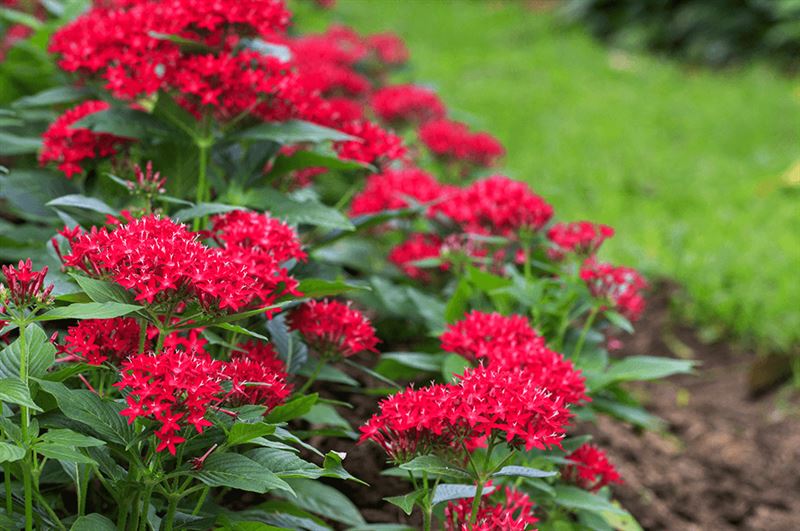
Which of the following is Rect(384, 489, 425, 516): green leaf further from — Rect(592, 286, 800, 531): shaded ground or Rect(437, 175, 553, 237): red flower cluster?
Rect(592, 286, 800, 531): shaded ground

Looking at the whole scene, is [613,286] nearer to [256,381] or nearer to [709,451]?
[256,381]

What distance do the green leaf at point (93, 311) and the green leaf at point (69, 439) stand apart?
0.18 meters

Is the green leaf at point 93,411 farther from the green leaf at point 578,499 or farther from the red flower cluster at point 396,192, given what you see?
the red flower cluster at point 396,192

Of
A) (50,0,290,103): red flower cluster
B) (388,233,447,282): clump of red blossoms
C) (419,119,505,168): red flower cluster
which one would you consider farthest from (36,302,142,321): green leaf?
(419,119,505,168): red flower cluster

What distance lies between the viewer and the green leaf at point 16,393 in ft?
4.54

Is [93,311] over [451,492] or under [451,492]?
over

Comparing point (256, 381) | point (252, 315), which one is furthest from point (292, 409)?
point (252, 315)

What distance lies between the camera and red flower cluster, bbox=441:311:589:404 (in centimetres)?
191

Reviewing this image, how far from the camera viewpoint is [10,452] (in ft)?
4.49

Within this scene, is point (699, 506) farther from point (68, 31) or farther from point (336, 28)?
point (336, 28)

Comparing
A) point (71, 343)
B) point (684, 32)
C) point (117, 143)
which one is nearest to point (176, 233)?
point (71, 343)

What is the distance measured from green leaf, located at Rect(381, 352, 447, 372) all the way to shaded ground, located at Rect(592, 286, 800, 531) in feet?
2.82

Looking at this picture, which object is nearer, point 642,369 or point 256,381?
point 256,381

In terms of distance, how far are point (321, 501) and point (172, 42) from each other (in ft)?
3.74
